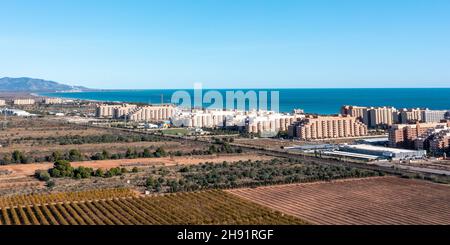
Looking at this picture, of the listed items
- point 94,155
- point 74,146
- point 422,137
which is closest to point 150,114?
point 74,146

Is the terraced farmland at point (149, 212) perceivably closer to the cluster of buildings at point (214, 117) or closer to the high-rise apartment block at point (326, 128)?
the high-rise apartment block at point (326, 128)

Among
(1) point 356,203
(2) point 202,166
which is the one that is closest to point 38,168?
(2) point 202,166

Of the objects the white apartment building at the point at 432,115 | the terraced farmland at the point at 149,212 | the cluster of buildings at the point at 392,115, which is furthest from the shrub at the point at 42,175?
the white apartment building at the point at 432,115

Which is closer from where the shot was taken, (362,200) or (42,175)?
(362,200)

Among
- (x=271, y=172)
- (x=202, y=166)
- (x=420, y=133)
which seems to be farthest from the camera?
(x=420, y=133)

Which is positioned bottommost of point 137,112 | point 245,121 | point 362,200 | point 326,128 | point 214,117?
point 362,200

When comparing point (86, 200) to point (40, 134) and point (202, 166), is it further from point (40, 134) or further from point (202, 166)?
point (40, 134)

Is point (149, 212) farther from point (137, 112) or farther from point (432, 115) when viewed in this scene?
point (137, 112)
